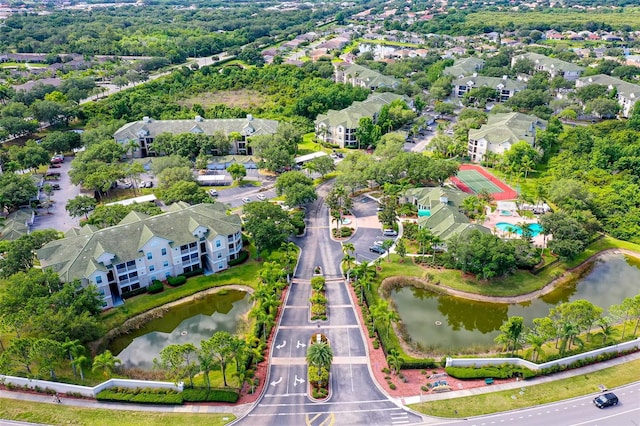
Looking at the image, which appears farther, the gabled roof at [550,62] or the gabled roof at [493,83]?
the gabled roof at [550,62]

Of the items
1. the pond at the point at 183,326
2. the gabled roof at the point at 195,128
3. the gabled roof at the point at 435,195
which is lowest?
the pond at the point at 183,326

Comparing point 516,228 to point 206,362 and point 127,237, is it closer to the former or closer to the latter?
point 206,362

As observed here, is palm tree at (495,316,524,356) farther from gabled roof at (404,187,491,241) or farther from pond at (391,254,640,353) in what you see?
gabled roof at (404,187,491,241)

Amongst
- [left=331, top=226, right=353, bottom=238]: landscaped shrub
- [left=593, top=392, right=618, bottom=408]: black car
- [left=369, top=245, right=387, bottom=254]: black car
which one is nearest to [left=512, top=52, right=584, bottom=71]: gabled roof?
[left=331, top=226, right=353, bottom=238]: landscaped shrub

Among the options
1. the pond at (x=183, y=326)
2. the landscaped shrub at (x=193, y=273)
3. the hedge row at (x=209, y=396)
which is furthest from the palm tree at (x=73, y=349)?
the landscaped shrub at (x=193, y=273)

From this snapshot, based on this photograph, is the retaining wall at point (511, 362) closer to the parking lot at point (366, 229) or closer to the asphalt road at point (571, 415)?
the asphalt road at point (571, 415)

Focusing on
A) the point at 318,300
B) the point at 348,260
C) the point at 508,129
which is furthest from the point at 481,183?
the point at 318,300

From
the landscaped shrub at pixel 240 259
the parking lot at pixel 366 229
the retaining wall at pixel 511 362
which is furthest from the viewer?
the parking lot at pixel 366 229

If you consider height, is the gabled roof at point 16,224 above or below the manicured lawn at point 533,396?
above
